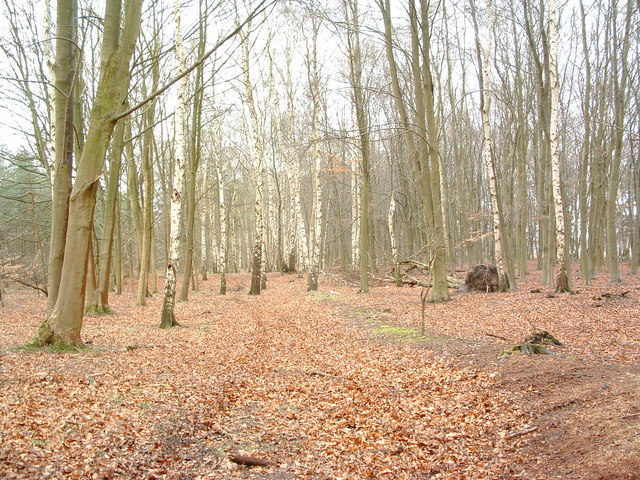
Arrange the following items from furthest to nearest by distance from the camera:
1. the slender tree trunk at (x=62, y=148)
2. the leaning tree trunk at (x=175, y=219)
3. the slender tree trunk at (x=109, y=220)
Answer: the slender tree trunk at (x=109, y=220) < the leaning tree trunk at (x=175, y=219) < the slender tree trunk at (x=62, y=148)

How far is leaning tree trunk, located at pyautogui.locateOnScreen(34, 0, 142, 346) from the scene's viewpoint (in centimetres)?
738

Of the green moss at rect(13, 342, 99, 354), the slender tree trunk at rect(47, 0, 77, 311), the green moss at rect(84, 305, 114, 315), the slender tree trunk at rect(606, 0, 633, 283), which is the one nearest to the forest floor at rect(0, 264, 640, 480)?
the green moss at rect(13, 342, 99, 354)

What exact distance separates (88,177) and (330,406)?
5118 millimetres

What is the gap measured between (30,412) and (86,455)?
1.15 meters

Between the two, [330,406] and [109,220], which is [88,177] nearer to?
[330,406]

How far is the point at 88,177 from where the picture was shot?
24.2ft

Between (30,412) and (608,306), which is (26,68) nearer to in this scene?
(30,412)

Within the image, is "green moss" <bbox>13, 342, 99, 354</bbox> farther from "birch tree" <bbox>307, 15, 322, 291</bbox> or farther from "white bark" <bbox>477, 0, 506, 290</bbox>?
"white bark" <bbox>477, 0, 506, 290</bbox>

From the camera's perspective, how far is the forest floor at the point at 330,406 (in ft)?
13.2

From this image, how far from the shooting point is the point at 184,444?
4512 millimetres

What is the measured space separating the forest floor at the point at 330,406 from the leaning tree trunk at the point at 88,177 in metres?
0.59

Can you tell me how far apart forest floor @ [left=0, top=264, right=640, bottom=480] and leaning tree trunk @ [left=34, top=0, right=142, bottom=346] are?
590mm

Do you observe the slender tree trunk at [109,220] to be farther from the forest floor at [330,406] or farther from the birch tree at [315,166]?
the birch tree at [315,166]

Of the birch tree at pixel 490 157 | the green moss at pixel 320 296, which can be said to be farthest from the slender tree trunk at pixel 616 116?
the green moss at pixel 320 296
